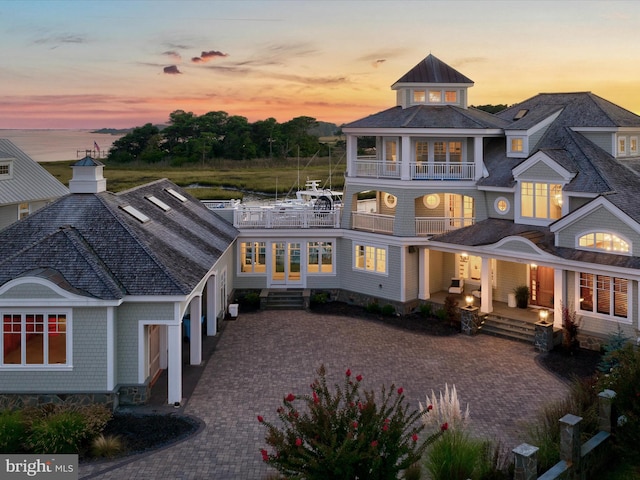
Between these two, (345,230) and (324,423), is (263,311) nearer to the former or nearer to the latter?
(345,230)

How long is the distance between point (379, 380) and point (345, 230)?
10.8m

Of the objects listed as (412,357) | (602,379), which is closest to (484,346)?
(412,357)

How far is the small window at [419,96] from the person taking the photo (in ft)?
93.7

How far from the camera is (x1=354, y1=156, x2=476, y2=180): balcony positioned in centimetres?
2640

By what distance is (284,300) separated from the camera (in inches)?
1093

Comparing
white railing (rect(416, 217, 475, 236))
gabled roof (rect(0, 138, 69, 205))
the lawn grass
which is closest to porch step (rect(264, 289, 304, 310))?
white railing (rect(416, 217, 475, 236))

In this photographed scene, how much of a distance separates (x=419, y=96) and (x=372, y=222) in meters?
6.45

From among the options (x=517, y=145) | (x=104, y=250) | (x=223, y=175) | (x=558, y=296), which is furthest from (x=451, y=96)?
(x=223, y=175)

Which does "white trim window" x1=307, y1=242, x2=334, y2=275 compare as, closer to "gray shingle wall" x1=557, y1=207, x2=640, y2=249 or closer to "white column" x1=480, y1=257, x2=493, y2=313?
"white column" x1=480, y1=257, x2=493, y2=313

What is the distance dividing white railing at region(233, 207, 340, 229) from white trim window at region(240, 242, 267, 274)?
92cm

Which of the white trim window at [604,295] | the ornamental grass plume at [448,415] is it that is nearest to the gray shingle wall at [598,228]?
the white trim window at [604,295]

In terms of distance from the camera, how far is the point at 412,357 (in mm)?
20469

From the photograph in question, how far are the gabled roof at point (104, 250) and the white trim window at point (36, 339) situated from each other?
3.16 ft

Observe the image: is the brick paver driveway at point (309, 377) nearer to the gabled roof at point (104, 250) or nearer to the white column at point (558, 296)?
the white column at point (558, 296)
